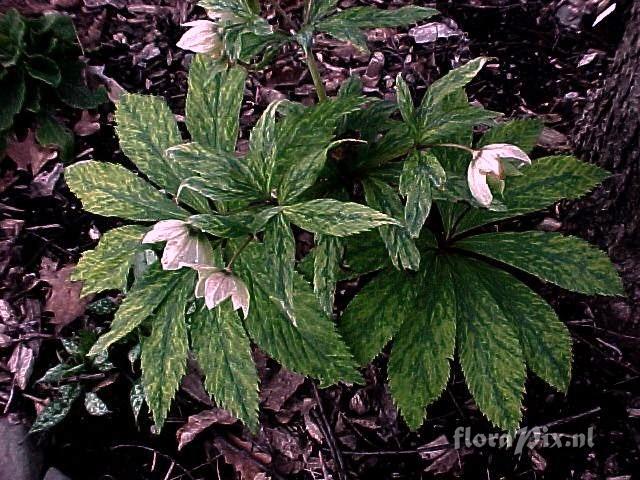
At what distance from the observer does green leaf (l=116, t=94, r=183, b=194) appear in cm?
146

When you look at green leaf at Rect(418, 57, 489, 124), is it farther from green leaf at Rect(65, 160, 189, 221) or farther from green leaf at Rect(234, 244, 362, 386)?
green leaf at Rect(65, 160, 189, 221)

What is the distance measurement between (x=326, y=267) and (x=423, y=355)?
27cm

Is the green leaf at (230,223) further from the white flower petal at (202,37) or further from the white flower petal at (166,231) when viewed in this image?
the white flower petal at (202,37)

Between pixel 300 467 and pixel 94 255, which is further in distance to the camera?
pixel 300 467

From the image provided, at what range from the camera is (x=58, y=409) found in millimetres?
1788

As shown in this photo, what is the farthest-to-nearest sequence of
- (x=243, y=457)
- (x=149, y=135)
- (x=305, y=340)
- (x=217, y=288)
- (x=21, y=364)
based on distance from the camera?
(x=21, y=364) → (x=243, y=457) → (x=149, y=135) → (x=305, y=340) → (x=217, y=288)

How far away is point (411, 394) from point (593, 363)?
564 millimetres

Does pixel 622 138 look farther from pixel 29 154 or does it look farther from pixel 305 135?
pixel 29 154

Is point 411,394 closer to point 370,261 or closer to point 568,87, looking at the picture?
point 370,261

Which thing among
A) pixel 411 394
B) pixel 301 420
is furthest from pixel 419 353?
pixel 301 420

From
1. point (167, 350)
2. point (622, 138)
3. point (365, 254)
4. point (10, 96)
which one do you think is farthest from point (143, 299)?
point (10, 96)

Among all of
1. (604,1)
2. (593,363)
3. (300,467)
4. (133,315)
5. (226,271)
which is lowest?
(300,467)

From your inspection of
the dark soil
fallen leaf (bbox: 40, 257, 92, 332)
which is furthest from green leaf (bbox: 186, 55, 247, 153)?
fallen leaf (bbox: 40, 257, 92, 332)

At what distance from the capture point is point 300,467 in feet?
5.70
